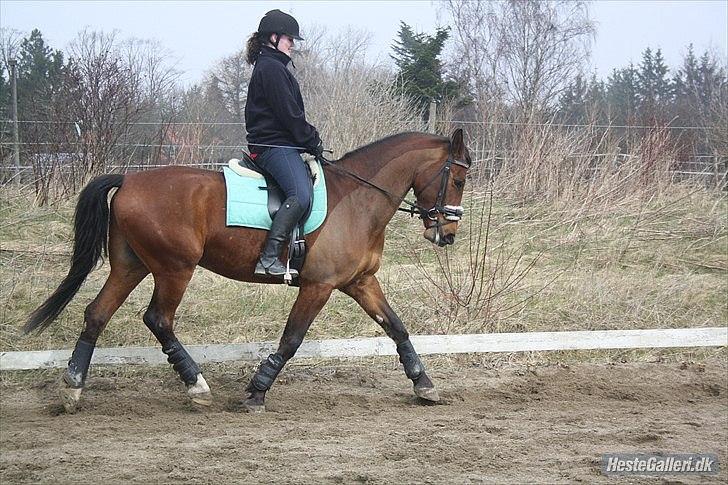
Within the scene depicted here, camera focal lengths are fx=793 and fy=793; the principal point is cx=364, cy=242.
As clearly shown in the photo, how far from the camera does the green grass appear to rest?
841 centimetres

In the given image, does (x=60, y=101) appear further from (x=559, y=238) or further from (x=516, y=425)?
(x=516, y=425)

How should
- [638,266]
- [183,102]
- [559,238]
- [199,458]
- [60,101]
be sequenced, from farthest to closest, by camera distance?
[183,102], [60,101], [559,238], [638,266], [199,458]

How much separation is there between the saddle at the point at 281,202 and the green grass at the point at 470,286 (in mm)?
2441

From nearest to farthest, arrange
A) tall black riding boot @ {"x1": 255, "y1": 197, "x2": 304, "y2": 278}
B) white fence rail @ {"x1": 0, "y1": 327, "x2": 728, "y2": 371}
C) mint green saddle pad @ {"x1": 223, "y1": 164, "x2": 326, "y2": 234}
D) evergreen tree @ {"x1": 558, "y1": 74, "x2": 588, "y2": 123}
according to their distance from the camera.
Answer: tall black riding boot @ {"x1": 255, "y1": 197, "x2": 304, "y2": 278}, mint green saddle pad @ {"x1": 223, "y1": 164, "x2": 326, "y2": 234}, white fence rail @ {"x1": 0, "y1": 327, "x2": 728, "y2": 371}, evergreen tree @ {"x1": 558, "y1": 74, "x2": 588, "y2": 123}

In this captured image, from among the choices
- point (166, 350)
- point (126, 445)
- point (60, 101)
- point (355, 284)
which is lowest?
point (126, 445)

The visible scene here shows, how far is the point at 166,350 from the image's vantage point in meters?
6.18

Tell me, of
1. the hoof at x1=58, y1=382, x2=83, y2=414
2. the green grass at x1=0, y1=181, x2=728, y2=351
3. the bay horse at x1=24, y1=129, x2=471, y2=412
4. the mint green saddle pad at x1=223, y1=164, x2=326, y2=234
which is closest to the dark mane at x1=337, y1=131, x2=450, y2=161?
the bay horse at x1=24, y1=129, x2=471, y2=412

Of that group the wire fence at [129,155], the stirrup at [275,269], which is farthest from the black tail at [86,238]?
the wire fence at [129,155]

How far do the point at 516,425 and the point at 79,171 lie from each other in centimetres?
907

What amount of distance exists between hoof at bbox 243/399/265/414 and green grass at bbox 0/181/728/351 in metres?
2.06

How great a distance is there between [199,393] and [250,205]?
153 cm

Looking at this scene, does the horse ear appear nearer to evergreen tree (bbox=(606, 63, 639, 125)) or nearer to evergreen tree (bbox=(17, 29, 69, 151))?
evergreen tree (bbox=(17, 29, 69, 151))

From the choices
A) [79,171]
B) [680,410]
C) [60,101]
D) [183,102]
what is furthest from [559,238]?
[183,102]

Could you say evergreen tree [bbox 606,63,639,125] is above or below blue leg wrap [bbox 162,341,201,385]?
above
